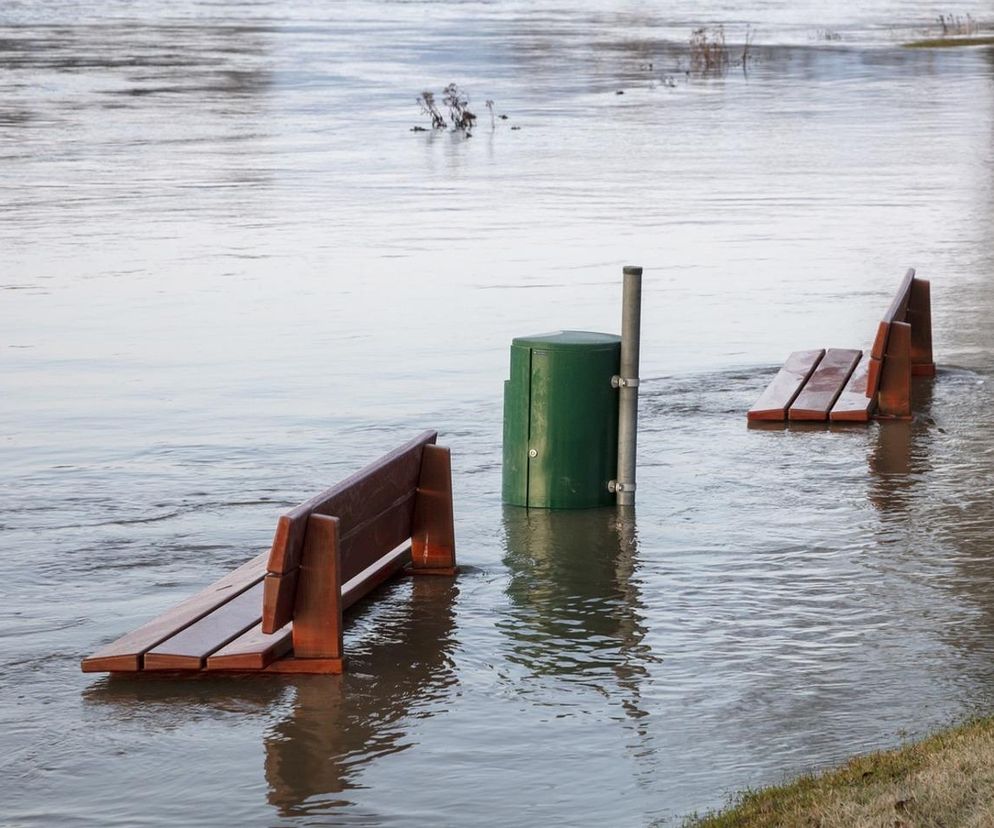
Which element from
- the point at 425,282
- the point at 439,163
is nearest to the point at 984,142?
the point at 439,163

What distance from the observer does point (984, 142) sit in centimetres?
3012

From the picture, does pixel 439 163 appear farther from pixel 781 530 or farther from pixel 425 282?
pixel 781 530

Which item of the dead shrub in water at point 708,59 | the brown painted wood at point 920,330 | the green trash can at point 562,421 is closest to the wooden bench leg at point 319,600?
the green trash can at point 562,421

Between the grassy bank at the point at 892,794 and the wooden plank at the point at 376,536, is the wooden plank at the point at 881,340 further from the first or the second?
the grassy bank at the point at 892,794

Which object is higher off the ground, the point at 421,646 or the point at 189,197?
the point at 189,197

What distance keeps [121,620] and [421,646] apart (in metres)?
1.21

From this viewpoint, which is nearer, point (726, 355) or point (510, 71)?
point (726, 355)

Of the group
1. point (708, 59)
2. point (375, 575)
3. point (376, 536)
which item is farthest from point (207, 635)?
point (708, 59)

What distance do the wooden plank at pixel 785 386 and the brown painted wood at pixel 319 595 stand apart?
479 cm

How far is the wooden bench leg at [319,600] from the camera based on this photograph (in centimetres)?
649

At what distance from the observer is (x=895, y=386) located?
10.9m

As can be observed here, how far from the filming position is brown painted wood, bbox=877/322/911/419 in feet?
35.5

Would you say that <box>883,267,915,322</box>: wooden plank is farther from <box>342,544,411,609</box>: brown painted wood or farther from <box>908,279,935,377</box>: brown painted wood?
<box>342,544,411,609</box>: brown painted wood

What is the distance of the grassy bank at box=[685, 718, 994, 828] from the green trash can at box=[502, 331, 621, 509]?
11.3 ft
